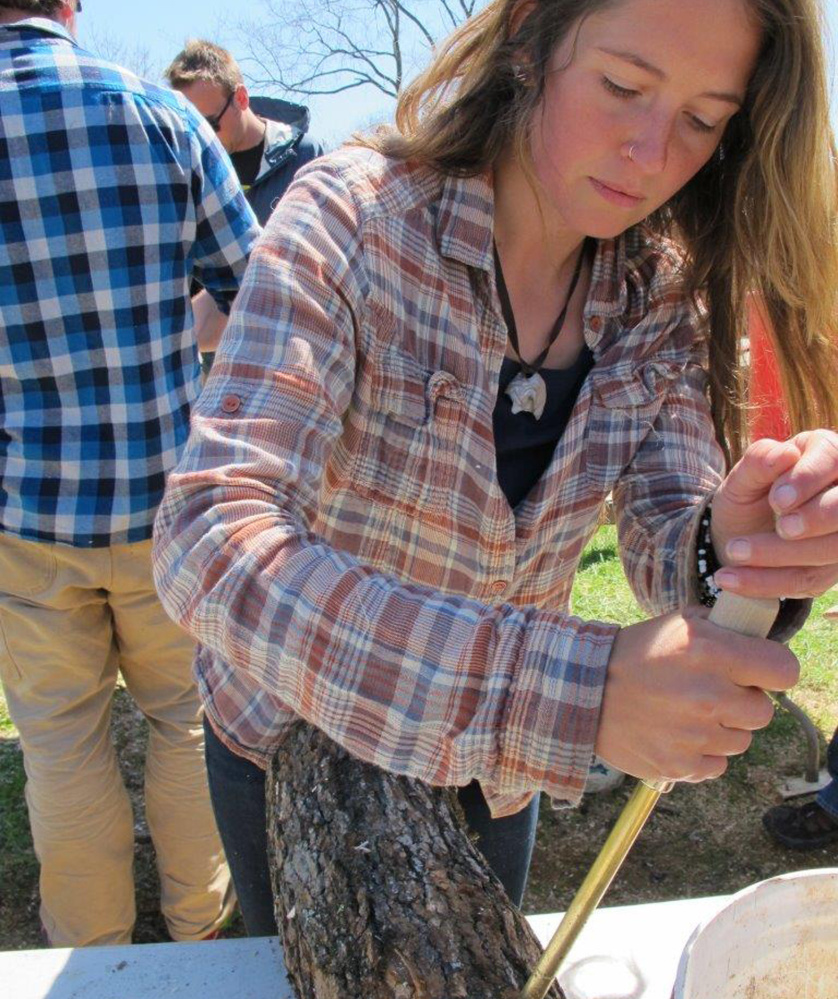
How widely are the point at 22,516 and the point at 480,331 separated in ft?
4.25

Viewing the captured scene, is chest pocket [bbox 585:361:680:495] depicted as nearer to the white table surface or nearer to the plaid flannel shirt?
the plaid flannel shirt

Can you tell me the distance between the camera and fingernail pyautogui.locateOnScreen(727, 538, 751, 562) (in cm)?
96

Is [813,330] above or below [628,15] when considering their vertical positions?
below

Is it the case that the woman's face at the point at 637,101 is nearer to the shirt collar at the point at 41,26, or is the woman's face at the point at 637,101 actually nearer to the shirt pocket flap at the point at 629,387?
the shirt pocket flap at the point at 629,387

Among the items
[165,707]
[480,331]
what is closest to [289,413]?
[480,331]

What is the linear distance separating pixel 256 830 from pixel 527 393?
2.84 feet

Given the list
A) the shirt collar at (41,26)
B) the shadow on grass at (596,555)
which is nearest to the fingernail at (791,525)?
the shirt collar at (41,26)

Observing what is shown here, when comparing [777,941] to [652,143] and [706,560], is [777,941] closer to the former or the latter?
[706,560]

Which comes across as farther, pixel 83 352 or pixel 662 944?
pixel 83 352

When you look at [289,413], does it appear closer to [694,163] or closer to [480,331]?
[480,331]

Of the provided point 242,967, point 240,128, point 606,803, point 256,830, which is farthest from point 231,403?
point 240,128

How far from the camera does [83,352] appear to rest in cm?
209

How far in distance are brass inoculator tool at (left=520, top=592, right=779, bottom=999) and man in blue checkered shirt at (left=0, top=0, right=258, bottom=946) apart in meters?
1.45

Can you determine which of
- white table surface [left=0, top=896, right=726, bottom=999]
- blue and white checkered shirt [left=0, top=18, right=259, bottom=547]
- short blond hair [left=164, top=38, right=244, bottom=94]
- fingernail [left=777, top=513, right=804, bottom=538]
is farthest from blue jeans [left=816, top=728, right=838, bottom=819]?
short blond hair [left=164, top=38, right=244, bottom=94]
